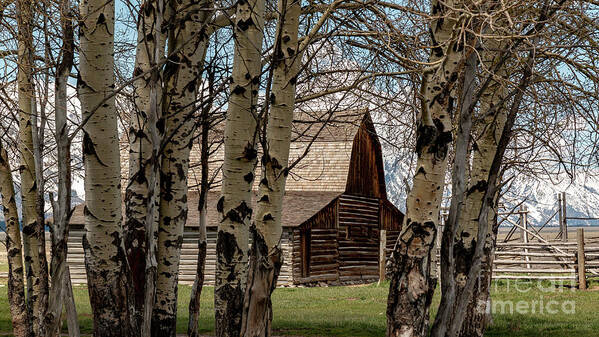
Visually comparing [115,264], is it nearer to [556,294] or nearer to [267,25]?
[267,25]

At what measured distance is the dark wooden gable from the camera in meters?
31.4

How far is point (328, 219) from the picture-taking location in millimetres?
29859

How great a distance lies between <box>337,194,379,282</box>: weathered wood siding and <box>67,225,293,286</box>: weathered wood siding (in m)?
3.44

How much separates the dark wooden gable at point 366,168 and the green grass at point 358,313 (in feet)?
19.0

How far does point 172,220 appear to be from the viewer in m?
7.45

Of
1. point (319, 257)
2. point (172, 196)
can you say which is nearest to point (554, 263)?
point (319, 257)

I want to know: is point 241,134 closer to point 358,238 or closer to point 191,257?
point 191,257

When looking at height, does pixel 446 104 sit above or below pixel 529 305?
above

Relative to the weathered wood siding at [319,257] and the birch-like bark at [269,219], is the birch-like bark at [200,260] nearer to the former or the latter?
the birch-like bark at [269,219]

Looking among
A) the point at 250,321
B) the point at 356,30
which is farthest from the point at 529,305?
the point at 250,321

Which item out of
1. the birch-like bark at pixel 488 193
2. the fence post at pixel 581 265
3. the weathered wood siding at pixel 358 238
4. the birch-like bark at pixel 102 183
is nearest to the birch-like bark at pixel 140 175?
the birch-like bark at pixel 102 183

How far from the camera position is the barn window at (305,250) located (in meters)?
28.5

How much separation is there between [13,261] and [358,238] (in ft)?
74.0

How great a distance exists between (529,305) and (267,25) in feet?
42.2
